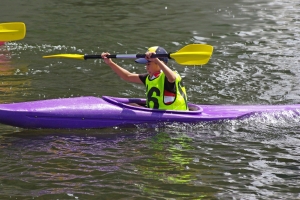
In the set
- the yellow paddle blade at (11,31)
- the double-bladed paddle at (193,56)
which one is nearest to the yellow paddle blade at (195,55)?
the double-bladed paddle at (193,56)

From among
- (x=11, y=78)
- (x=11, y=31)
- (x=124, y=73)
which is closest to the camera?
→ (x=124, y=73)

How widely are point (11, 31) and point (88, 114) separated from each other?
2.28m

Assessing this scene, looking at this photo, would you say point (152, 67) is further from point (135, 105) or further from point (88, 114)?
point (88, 114)

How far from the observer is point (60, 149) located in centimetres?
673

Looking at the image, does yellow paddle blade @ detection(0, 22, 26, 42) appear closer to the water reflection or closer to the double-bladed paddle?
the water reflection

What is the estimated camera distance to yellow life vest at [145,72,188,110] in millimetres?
7293

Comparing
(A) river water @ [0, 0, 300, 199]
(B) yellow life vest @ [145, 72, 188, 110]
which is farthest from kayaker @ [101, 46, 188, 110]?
(A) river water @ [0, 0, 300, 199]

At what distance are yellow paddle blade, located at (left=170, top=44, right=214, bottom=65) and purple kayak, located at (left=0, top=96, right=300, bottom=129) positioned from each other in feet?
1.96

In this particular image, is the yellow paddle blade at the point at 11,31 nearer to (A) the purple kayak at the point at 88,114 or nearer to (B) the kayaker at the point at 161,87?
(A) the purple kayak at the point at 88,114

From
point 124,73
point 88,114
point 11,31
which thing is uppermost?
point 11,31

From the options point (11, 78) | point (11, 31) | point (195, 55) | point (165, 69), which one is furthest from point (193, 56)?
point (11, 78)

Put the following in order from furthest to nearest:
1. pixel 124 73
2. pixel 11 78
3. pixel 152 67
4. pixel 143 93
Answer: pixel 11 78, pixel 143 93, pixel 124 73, pixel 152 67

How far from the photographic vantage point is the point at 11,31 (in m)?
8.78

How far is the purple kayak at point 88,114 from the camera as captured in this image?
23.1 ft
